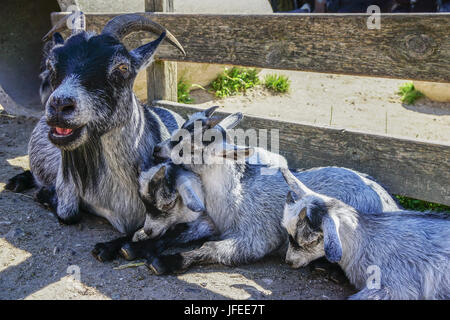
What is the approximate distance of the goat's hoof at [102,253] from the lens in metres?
3.05

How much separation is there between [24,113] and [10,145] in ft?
1.98

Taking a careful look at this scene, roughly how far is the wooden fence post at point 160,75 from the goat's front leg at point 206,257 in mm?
2118

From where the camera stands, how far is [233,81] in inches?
303

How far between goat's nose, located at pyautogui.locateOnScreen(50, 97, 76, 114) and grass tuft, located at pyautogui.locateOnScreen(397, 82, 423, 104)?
5927 mm

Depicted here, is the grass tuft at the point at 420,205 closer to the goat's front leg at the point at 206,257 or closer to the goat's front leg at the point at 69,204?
the goat's front leg at the point at 206,257

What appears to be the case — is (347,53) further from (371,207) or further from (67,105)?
(67,105)

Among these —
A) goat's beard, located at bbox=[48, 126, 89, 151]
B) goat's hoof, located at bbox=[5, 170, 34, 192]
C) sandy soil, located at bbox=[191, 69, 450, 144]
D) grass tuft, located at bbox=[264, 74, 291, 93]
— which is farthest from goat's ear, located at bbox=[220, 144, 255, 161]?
grass tuft, located at bbox=[264, 74, 291, 93]

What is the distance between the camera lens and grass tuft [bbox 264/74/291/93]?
7766 millimetres

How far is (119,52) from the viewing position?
3035 millimetres

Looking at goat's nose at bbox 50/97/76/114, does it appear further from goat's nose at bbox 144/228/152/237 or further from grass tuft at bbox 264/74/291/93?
grass tuft at bbox 264/74/291/93

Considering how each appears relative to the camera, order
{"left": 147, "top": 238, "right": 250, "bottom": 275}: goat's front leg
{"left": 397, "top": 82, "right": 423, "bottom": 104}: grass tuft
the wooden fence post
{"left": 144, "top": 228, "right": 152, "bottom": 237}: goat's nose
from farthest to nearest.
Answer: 1. {"left": 397, "top": 82, "right": 423, "bottom": 104}: grass tuft
2. the wooden fence post
3. {"left": 144, "top": 228, "right": 152, "bottom": 237}: goat's nose
4. {"left": 147, "top": 238, "right": 250, "bottom": 275}: goat's front leg
